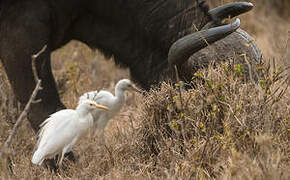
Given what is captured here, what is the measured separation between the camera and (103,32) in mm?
5793

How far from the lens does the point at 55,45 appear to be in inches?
227

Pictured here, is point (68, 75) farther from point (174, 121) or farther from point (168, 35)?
point (174, 121)

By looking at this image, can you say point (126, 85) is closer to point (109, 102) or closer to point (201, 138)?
point (109, 102)

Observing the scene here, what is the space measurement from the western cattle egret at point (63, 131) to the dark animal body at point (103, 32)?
47 centimetres

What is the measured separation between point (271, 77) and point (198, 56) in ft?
2.45

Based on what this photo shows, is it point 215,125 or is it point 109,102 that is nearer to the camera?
point 215,125

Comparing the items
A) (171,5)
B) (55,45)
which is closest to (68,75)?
(55,45)

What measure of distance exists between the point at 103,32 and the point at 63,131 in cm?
108

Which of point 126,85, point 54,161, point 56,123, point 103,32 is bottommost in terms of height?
point 54,161

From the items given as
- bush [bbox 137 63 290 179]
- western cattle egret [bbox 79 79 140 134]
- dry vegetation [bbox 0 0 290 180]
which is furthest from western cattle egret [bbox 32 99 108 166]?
western cattle egret [bbox 79 79 140 134]

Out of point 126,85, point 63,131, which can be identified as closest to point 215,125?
point 63,131

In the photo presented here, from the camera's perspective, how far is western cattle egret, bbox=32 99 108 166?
197 inches

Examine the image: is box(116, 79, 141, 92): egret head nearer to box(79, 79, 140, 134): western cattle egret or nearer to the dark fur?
box(79, 79, 140, 134): western cattle egret

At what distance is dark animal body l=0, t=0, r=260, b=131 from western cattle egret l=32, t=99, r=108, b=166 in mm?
473
